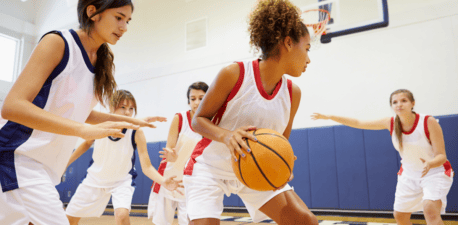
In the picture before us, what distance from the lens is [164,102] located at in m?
7.57

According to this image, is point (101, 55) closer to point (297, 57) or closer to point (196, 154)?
point (196, 154)

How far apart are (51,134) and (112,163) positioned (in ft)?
7.32

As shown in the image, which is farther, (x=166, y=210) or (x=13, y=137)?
(x=166, y=210)

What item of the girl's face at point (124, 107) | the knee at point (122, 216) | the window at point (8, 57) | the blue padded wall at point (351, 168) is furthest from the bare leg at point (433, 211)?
the window at point (8, 57)

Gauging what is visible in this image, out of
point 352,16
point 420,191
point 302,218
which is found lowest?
point 420,191

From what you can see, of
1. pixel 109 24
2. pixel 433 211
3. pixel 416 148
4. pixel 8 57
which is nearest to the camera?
pixel 109 24

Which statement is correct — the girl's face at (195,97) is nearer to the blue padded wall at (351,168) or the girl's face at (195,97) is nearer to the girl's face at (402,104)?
the girl's face at (402,104)

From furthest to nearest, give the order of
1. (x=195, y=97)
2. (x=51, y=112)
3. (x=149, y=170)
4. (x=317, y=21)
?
1. (x=317, y=21)
2. (x=195, y=97)
3. (x=149, y=170)
4. (x=51, y=112)

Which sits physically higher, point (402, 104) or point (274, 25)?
point (274, 25)

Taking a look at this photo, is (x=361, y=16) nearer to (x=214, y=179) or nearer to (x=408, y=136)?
(x=408, y=136)

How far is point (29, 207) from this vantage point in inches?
47.1

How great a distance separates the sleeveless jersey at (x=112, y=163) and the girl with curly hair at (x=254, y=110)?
6.33ft

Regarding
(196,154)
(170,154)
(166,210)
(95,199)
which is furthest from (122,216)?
(196,154)

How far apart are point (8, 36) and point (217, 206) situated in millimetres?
10584
